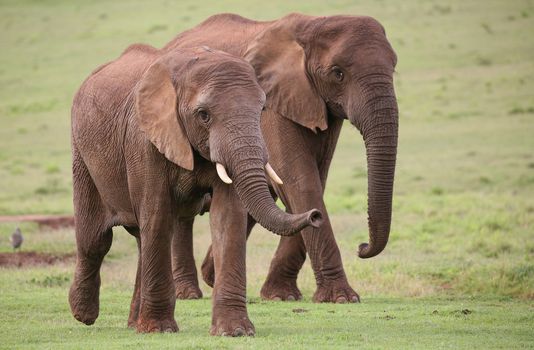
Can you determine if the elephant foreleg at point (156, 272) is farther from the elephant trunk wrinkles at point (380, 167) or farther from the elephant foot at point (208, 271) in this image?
the elephant foot at point (208, 271)

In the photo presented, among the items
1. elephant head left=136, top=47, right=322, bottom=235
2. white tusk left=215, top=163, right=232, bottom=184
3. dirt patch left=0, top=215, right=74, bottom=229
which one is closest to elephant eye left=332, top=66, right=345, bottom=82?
elephant head left=136, top=47, right=322, bottom=235

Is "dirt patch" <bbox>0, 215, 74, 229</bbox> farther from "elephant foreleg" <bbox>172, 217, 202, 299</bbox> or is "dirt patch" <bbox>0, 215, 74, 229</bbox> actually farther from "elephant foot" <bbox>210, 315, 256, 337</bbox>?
"elephant foot" <bbox>210, 315, 256, 337</bbox>

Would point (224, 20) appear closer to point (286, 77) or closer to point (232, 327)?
point (286, 77)

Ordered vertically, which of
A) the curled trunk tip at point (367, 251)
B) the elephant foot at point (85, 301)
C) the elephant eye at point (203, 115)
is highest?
the elephant eye at point (203, 115)

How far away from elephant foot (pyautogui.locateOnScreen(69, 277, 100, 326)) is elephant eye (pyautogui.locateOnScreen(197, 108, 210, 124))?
8.36 feet

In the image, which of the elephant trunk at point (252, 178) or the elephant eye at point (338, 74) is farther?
the elephant eye at point (338, 74)

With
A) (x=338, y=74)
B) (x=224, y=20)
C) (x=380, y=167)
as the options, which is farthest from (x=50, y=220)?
(x=380, y=167)

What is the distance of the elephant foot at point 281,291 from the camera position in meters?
13.3

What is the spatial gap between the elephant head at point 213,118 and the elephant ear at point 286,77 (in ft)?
8.59

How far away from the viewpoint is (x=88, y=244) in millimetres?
11305

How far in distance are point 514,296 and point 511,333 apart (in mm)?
3200

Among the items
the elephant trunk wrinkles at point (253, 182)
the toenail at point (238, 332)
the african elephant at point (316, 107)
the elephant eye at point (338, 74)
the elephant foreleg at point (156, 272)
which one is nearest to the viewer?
the elephant trunk wrinkles at point (253, 182)

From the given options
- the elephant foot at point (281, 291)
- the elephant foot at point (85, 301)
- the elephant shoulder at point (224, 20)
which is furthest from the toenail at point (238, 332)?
the elephant shoulder at point (224, 20)

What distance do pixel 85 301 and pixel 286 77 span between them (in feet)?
9.94
